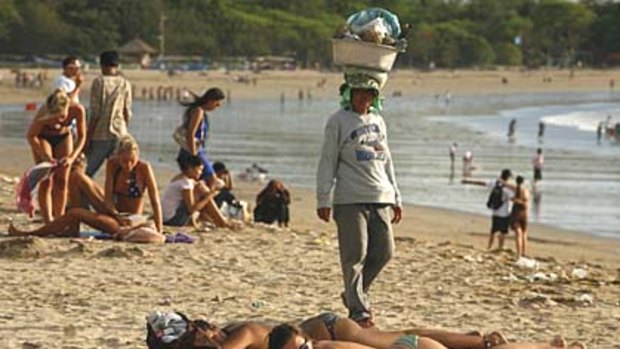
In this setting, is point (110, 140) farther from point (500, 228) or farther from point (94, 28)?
point (94, 28)

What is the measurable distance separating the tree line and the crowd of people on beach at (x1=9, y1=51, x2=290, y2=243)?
7443 centimetres

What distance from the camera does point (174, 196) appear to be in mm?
11391

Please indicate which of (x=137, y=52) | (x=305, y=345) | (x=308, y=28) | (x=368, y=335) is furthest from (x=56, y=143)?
(x=308, y=28)

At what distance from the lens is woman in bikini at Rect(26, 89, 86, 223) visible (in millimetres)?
10484

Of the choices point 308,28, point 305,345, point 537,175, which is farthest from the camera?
point 308,28

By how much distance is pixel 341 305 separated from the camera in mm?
8234

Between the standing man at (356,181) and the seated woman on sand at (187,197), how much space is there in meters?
4.46

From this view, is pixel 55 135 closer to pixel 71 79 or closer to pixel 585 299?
pixel 71 79

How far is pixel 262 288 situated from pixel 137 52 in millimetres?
88435

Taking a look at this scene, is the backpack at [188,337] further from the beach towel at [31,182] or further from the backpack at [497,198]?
the backpack at [497,198]

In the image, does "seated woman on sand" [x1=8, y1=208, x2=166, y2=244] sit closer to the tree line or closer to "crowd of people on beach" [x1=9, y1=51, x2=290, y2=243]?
"crowd of people on beach" [x1=9, y1=51, x2=290, y2=243]

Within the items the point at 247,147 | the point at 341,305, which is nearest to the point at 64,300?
the point at 341,305

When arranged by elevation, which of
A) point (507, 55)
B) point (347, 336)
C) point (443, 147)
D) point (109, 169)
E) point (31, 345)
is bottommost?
point (443, 147)

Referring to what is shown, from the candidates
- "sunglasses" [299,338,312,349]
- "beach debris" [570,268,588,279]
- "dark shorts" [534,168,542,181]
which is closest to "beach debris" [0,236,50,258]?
"beach debris" [570,268,588,279]
